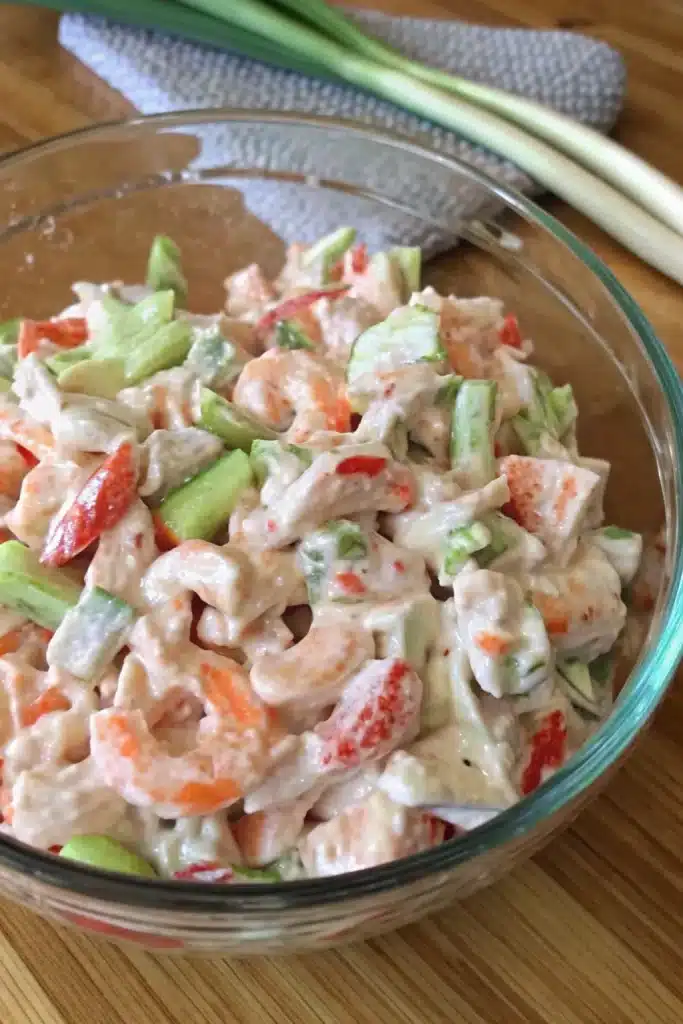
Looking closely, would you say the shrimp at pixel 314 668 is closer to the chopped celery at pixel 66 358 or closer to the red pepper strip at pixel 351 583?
the red pepper strip at pixel 351 583

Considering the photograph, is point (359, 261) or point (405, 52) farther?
point (405, 52)

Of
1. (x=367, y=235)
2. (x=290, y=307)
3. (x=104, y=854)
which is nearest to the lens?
(x=104, y=854)

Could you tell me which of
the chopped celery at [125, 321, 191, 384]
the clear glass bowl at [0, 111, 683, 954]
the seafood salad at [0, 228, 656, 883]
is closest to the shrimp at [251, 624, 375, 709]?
the seafood salad at [0, 228, 656, 883]

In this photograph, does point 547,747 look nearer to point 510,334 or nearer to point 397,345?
point 397,345

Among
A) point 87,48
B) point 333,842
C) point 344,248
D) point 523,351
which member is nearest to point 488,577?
point 333,842

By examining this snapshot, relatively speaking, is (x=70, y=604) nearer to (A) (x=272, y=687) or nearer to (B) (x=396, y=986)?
(A) (x=272, y=687)

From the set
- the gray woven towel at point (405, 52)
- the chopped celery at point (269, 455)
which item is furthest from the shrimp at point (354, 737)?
the gray woven towel at point (405, 52)

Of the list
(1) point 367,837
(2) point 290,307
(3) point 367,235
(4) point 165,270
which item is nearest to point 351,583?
(1) point 367,837
